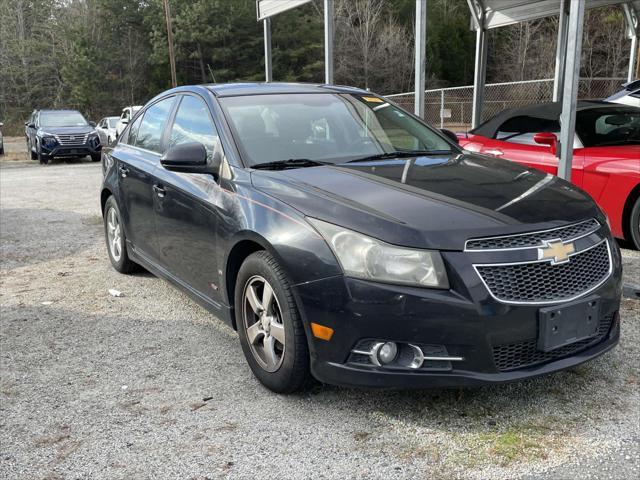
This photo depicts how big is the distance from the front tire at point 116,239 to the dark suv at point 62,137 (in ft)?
43.9

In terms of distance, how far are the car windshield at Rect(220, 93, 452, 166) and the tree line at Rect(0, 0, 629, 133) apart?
115 feet

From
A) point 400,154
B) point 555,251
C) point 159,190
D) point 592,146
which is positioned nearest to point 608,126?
point 592,146

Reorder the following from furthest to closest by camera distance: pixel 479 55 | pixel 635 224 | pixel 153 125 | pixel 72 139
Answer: pixel 72 139, pixel 479 55, pixel 635 224, pixel 153 125

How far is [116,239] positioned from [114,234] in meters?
0.06

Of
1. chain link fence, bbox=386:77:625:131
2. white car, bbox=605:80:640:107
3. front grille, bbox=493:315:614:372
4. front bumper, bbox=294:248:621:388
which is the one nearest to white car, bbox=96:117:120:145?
chain link fence, bbox=386:77:625:131

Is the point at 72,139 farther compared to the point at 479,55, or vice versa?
the point at 72,139

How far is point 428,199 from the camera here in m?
2.93

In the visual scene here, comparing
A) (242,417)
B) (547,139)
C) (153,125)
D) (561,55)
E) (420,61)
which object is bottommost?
(242,417)

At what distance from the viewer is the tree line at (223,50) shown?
40625mm

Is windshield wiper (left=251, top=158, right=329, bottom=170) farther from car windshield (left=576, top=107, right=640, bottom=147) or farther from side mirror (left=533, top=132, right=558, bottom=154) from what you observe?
car windshield (left=576, top=107, right=640, bottom=147)

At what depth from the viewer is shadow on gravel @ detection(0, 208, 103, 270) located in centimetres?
653

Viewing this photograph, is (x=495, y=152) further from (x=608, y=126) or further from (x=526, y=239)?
(x=526, y=239)

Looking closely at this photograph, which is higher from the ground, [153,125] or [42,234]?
[153,125]

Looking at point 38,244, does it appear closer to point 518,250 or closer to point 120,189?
point 120,189
